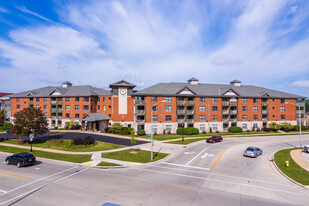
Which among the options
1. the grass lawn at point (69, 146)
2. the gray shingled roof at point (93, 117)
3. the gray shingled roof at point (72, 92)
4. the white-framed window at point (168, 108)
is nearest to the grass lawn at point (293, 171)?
the grass lawn at point (69, 146)

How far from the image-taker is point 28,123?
3353 centimetres

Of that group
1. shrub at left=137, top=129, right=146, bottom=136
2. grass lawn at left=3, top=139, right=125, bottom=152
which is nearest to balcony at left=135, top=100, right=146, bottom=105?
shrub at left=137, top=129, right=146, bottom=136

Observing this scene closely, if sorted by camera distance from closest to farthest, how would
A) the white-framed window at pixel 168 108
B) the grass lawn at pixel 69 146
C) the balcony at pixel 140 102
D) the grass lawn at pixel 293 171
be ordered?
the grass lawn at pixel 293 171, the grass lawn at pixel 69 146, the balcony at pixel 140 102, the white-framed window at pixel 168 108

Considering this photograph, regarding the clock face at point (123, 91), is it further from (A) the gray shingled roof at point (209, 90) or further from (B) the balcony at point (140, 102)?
(B) the balcony at point (140, 102)

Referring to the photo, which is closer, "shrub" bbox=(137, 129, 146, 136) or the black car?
the black car

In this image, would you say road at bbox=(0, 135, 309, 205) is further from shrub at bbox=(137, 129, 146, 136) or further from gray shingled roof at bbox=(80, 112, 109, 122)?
gray shingled roof at bbox=(80, 112, 109, 122)

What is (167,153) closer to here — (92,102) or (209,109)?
(209,109)

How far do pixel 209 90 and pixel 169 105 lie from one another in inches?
591

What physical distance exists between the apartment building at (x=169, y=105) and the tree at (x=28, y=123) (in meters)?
14.5

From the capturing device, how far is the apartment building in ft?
163

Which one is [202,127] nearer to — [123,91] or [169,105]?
[169,105]

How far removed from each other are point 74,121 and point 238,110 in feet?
165

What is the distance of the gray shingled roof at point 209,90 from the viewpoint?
5066 centimetres

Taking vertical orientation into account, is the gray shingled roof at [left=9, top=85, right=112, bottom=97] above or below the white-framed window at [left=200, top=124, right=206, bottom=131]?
above
